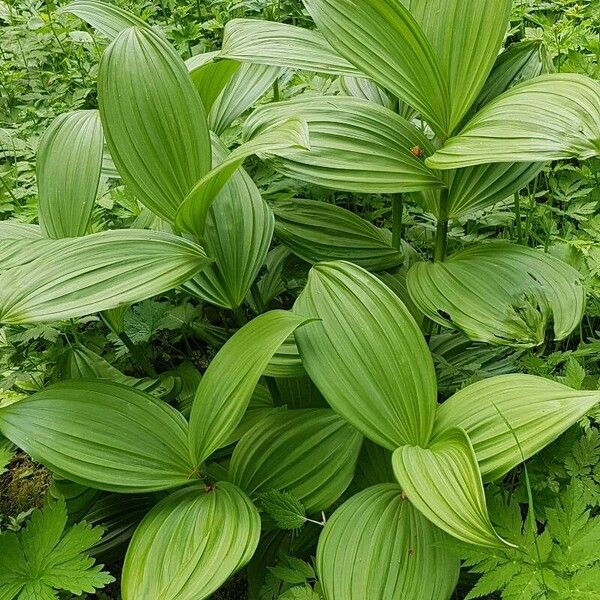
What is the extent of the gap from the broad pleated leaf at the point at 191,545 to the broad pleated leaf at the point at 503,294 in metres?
0.57

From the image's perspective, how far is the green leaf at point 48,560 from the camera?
4.04 ft

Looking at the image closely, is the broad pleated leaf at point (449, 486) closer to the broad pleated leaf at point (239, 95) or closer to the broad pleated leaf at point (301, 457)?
the broad pleated leaf at point (301, 457)

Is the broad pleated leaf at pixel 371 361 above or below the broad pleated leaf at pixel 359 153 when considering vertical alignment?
below

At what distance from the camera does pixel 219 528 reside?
1189mm

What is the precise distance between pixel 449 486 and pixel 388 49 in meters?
0.88

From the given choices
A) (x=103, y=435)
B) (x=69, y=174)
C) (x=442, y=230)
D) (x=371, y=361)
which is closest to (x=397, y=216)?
(x=442, y=230)

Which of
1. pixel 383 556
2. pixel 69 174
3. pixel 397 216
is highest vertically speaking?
pixel 69 174

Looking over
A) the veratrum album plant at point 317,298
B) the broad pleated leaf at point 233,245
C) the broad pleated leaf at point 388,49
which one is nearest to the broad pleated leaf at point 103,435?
the veratrum album plant at point 317,298

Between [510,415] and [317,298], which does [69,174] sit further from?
[510,415]

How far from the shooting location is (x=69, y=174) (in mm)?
1540

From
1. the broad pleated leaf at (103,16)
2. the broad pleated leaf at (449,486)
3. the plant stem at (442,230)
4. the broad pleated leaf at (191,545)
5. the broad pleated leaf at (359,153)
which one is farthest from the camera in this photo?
the broad pleated leaf at (103,16)

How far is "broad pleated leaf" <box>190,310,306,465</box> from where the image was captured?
4.00 ft

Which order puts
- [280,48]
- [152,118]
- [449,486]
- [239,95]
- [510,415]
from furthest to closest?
[239,95] → [280,48] → [152,118] → [510,415] → [449,486]

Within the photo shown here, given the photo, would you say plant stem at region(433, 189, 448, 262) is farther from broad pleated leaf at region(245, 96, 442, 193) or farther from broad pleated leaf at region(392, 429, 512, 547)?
broad pleated leaf at region(392, 429, 512, 547)
